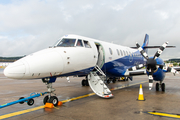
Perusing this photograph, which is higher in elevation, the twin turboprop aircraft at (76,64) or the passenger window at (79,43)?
the passenger window at (79,43)

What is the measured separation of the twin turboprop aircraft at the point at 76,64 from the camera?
611 centimetres

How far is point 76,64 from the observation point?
798cm

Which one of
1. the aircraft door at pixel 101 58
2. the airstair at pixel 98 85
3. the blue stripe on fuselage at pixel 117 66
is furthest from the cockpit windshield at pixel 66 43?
the aircraft door at pixel 101 58

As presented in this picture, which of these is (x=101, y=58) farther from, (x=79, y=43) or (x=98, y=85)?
(x=79, y=43)

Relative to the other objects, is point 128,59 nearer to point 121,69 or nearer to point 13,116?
point 121,69

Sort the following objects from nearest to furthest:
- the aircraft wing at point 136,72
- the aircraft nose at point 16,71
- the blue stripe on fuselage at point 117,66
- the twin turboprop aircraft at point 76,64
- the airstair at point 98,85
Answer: the aircraft nose at point 16,71 < the twin turboprop aircraft at point 76,64 < the airstair at point 98,85 < the blue stripe on fuselage at point 117,66 < the aircraft wing at point 136,72

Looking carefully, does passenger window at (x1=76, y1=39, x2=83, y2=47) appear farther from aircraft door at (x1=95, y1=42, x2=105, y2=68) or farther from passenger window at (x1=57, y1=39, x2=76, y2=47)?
aircraft door at (x1=95, y1=42, x2=105, y2=68)

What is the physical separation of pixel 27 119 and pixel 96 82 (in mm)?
4872

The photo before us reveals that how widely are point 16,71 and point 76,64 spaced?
3.01 metres

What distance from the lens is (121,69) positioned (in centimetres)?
1297

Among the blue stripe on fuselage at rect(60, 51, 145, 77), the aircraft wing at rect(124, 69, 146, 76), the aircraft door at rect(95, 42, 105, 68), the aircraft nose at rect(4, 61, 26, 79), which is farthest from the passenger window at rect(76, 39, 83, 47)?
the aircraft wing at rect(124, 69, 146, 76)

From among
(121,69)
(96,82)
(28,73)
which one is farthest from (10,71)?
(121,69)

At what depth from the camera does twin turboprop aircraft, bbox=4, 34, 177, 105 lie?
611 centimetres

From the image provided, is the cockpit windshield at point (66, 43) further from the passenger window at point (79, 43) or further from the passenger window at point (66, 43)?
the passenger window at point (79, 43)
